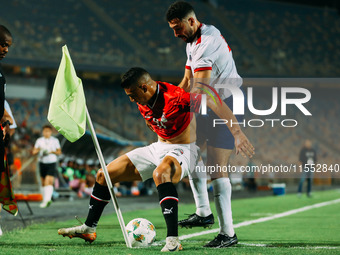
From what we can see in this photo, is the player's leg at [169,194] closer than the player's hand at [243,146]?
Yes

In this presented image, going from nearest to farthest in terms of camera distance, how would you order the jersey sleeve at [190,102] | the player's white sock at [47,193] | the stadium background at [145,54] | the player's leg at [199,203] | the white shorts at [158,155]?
the jersey sleeve at [190,102] → the white shorts at [158,155] → the player's leg at [199,203] → the player's white sock at [47,193] → the stadium background at [145,54]

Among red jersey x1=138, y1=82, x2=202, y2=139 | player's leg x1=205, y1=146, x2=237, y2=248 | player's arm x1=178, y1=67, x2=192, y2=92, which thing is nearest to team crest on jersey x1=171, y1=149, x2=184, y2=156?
red jersey x1=138, y1=82, x2=202, y2=139

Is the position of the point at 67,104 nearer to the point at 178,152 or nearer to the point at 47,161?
the point at 178,152

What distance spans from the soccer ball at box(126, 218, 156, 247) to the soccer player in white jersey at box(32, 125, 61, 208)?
651 centimetres

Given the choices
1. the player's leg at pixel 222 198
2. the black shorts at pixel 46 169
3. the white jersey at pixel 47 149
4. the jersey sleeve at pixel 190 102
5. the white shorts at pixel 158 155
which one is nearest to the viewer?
the jersey sleeve at pixel 190 102

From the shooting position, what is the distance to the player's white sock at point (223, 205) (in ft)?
17.5

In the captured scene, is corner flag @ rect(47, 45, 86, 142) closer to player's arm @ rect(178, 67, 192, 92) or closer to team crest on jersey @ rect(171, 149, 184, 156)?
team crest on jersey @ rect(171, 149, 184, 156)

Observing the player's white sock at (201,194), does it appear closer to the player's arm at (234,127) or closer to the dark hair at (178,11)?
the player's arm at (234,127)

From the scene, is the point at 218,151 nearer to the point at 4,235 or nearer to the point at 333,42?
the point at 4,235

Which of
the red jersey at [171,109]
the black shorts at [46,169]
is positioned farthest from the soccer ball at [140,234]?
the black shorts at [46,169]

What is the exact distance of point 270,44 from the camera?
104 feet

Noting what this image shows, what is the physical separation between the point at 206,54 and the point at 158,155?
3.58 ft

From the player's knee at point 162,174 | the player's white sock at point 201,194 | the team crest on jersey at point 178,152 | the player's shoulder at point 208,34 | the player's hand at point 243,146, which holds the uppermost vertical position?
the player's shoulder at point 208,34

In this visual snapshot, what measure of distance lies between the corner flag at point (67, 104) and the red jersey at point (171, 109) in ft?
1.98
